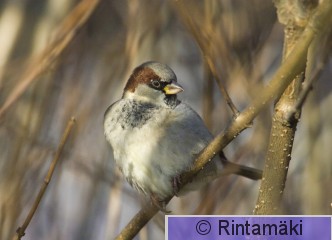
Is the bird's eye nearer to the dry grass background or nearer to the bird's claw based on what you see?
the dry grass background

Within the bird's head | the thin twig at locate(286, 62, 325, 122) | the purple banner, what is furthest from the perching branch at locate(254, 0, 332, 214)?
the bird's head

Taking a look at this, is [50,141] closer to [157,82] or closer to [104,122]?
[104,122]

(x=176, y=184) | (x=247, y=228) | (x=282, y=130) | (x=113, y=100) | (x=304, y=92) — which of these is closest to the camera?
(x=304, y=92)

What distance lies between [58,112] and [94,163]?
177 mm

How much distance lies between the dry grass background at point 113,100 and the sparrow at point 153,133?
0.05 m

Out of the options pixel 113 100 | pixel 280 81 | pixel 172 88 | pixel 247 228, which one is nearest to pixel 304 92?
pixel 280 81

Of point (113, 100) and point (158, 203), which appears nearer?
point (158, 203)

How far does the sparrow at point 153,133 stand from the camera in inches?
63.1

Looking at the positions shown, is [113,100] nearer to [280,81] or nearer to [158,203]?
[158,203]

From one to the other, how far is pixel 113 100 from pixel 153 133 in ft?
0.79

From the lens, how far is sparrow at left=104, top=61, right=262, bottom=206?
160cm

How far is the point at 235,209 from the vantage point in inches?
62.7

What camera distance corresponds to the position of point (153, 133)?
161 centimetres

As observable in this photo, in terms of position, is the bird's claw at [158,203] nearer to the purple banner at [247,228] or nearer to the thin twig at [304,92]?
the purple banner at [247,228]
